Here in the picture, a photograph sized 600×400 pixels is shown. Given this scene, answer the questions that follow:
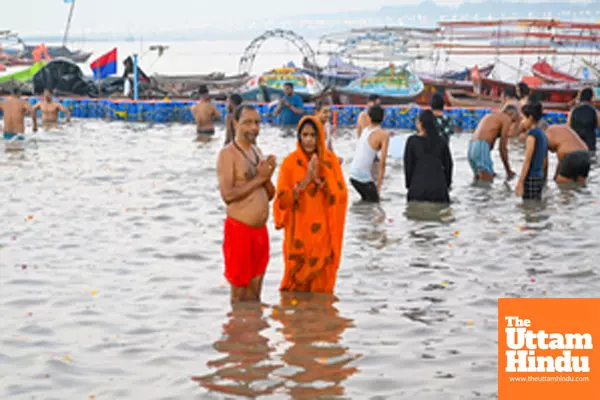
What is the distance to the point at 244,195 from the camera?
612cm

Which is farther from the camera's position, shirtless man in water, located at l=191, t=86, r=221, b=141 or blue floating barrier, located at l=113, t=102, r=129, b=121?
blue floating barrier, located at l=113, t=102, r=129, b=121

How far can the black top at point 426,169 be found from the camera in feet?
33.3

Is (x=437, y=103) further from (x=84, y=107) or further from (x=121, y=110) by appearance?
(x=84, y=107)

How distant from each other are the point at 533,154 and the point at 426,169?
131 cm

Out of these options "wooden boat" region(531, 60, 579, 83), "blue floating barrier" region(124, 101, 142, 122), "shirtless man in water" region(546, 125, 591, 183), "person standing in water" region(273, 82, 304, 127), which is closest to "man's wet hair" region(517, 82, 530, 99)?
"shirtless man in water" region(546, 125, 591, 183)

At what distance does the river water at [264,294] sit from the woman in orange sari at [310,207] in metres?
0.33

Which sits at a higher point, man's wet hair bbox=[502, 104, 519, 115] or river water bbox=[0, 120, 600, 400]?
man's wet hair bbox=[502, 104, 519, 115]

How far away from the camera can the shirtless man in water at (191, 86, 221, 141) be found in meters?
18.4

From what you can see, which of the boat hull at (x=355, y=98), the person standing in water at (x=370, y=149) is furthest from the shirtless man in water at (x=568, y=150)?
the boat hull at (x=355, y=98)

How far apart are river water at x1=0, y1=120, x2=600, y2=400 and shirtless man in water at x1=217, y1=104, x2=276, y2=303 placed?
55cm

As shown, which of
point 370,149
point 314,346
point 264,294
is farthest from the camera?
point 370,149

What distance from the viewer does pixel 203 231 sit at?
992 cm

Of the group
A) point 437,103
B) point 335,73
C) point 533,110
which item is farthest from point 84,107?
point 533,110

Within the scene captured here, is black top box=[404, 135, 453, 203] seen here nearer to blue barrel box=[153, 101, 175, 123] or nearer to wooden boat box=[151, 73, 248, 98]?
blue barrel box=[153, 101, 175, 123]
